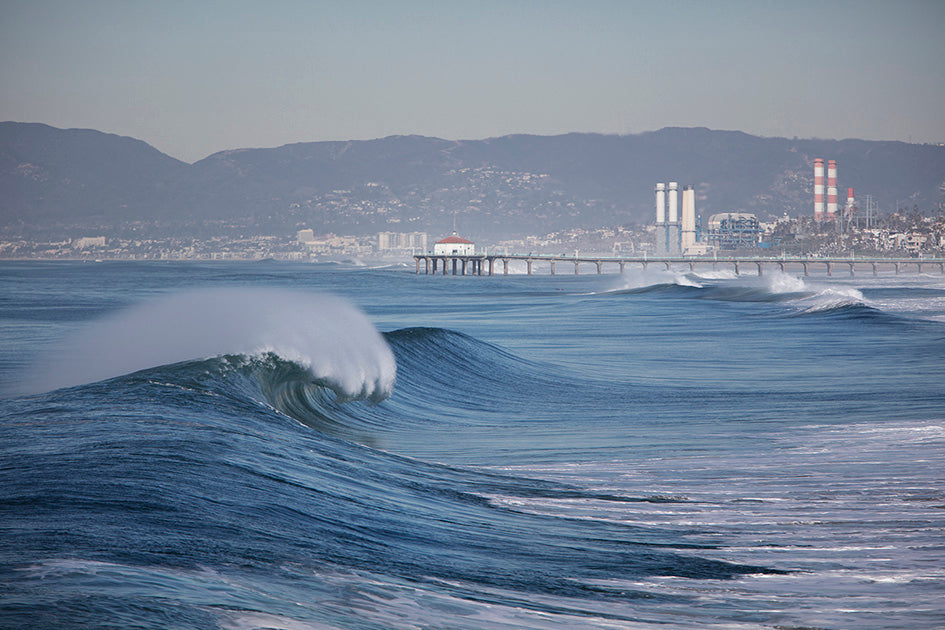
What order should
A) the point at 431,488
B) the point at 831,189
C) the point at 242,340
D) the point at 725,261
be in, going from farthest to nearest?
1. the point at 831,189
2. the point at 725,261
3. the point at 242,340
4. the point at 431,488

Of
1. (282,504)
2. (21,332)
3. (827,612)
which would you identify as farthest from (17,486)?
(21,332)

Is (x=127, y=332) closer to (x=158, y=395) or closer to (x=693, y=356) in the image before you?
(x=158, y=395)

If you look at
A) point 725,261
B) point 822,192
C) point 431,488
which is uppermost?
point 822,192

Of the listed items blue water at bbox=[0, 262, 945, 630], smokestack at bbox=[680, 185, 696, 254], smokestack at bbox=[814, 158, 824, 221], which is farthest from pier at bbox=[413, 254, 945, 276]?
blue water at bbox=[0, 262, 945, 630]

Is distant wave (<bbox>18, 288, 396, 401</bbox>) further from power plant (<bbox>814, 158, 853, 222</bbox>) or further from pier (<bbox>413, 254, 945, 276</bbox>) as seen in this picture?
power plant (<bbox>814, 158, 853, 222</bbox>)

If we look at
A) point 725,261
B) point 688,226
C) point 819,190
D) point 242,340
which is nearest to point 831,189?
point 819,190

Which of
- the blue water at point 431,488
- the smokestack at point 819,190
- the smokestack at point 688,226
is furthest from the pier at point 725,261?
the blue water at point 431,488

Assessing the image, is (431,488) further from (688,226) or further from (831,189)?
(688,226)
